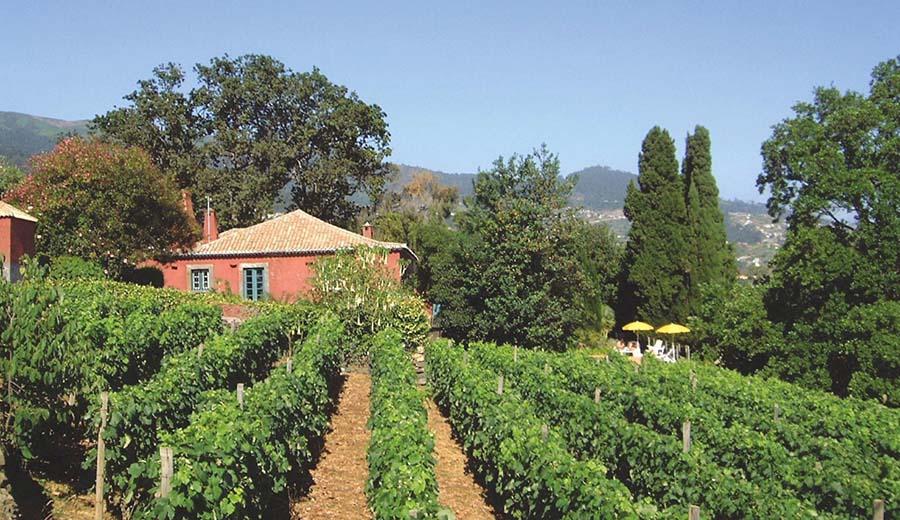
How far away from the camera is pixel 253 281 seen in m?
29.9

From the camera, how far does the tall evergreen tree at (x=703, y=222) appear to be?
116 ft

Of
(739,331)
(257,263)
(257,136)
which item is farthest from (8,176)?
(739,331)

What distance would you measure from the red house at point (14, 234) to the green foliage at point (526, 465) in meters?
14.9

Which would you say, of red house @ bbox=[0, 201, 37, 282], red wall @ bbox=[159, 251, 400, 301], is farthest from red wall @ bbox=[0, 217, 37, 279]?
red wall @ bbox=[159, 251, 400, 301]

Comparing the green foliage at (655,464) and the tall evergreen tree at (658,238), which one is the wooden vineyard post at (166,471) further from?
the tall evergreen tree at (658,238)

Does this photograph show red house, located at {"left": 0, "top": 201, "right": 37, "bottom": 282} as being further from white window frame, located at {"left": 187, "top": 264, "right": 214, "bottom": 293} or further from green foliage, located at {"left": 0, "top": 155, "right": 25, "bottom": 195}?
green foliage, located at {"left": 0, "top": 155, "right": 25, "bottom": 195}

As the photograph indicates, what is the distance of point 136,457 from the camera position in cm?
823

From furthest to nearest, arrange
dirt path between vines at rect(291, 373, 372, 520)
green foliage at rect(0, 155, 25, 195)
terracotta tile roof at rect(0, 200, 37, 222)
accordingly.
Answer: green foliage at rect(0, 155, 25, 195) → terracotta tile roof at rect(0, 200, 37, 222) → dirt path between vines at rect(291, 373, 372, 520)

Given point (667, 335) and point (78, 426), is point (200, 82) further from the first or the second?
point (78, 426)

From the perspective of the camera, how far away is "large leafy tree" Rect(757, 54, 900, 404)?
Answer: 19.6 meters

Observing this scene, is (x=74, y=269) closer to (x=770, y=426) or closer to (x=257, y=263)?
(x=257, y=263)

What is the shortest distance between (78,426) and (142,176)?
657 inches

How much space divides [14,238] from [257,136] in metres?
22.0

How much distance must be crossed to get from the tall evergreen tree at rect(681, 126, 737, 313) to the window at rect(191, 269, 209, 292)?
69.0 ft
